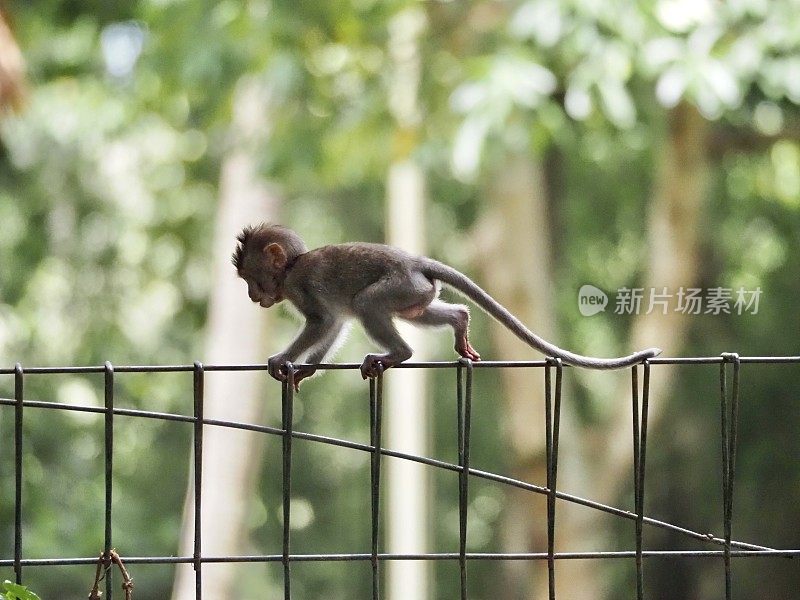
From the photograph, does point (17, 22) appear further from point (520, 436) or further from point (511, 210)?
point (520, 436)

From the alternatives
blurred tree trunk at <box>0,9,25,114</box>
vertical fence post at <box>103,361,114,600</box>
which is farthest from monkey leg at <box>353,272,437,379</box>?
blurred tree trunk at <box>0,9,25,114</box>

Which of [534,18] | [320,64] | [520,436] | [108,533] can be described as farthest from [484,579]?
[108,533]

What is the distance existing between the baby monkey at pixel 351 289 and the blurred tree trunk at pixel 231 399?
3.00 meters

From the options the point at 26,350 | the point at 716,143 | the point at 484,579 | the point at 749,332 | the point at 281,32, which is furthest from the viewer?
the point at 484,579

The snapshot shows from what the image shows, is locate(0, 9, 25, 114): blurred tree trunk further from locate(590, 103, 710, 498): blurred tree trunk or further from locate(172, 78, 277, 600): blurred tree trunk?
locate(590, 103, 710, 498): blurred tree trunk

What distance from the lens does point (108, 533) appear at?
4.35ft

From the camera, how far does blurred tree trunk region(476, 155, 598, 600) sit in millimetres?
4469

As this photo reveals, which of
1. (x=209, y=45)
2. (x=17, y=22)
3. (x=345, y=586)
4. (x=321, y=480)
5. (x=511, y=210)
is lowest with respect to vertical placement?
(x=345, y=586)

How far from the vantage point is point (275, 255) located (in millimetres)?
2018

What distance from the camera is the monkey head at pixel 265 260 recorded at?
6.60ft

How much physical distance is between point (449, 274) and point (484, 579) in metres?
5.56

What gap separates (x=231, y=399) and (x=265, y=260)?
10.4 ft

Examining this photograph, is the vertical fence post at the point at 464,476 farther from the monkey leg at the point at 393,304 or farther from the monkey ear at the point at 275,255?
the monkey ear at the point at 275,255

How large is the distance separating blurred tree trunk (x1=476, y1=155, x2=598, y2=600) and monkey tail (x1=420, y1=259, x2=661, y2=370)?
257 cm
